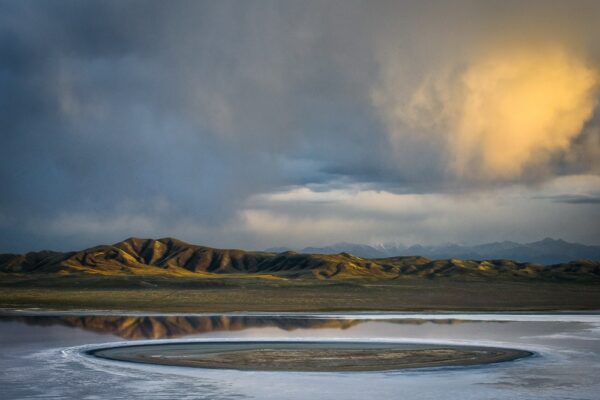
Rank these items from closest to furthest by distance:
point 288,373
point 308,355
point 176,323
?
point 288,373
point 308,355
point 176,323

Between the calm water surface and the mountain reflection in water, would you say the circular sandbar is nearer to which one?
the calm water surface

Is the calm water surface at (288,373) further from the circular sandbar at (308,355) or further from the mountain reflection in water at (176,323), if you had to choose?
the circular sandbar at (308,355)

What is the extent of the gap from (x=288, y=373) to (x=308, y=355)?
5.42 meters

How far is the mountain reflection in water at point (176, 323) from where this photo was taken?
133ft

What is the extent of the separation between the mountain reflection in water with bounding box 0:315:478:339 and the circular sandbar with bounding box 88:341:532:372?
6238mm

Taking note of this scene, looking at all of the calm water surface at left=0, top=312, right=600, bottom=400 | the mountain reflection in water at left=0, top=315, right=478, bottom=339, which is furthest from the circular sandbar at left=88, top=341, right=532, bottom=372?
the mountain reflection in water at left=0, top=315, right=478, bottom=339

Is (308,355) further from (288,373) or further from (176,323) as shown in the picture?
(176,323)

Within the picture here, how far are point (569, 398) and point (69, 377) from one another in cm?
1489

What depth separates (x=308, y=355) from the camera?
29.3 meters

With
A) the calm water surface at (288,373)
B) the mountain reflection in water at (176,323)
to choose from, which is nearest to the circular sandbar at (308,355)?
the calm water surface at (288,373)

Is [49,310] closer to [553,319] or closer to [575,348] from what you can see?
[553,319]

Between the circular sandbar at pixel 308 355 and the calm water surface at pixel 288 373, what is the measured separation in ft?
4.26

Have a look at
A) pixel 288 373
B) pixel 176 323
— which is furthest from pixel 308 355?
pixel 176 323

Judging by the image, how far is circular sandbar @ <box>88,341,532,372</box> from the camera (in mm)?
26172
